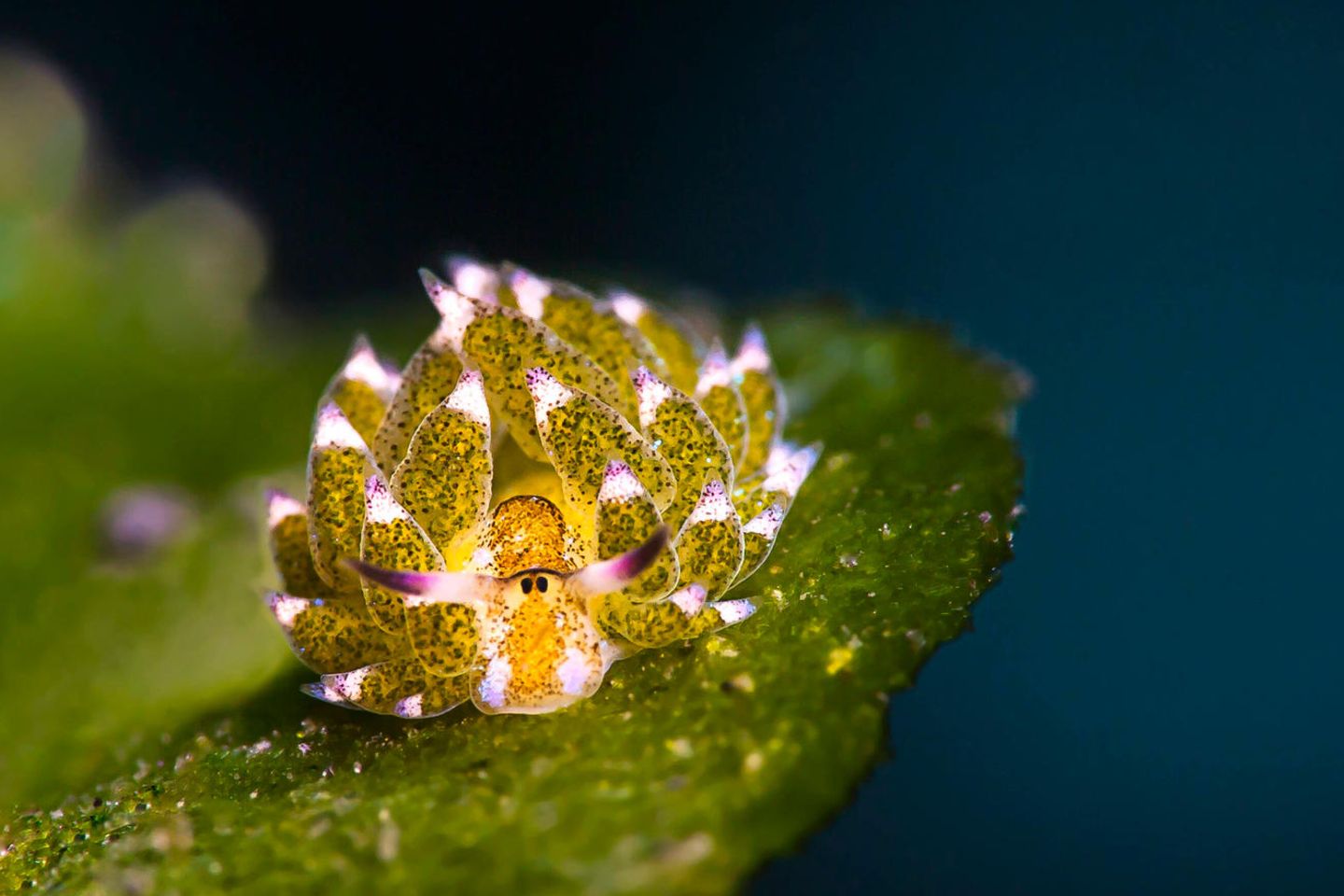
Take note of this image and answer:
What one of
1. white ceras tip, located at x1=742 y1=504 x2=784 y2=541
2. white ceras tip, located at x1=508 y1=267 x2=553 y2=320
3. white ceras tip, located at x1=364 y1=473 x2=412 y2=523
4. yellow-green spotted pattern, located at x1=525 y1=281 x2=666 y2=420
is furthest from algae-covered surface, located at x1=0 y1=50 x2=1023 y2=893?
white ceras tip, located at x1=508 y1=267 x2=553 y2=320

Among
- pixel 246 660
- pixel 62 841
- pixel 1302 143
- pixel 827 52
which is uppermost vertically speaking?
pixel 827 52

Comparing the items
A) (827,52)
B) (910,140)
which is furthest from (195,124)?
(910,140)

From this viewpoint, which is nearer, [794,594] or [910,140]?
[794,594]

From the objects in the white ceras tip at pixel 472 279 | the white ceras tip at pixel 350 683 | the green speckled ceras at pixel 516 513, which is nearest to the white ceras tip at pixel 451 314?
the green speckled ceras at pixel 516 513

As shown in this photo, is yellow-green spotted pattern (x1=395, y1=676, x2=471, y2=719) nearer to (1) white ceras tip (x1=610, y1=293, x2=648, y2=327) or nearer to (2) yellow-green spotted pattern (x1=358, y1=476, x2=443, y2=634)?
(2) yellow-green spotted pattern (x1=358, y1=476, x2=443, y2=634)

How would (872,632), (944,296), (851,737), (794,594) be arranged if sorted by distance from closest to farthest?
(851,737) < (872,632) < (794,594) < (944,296)

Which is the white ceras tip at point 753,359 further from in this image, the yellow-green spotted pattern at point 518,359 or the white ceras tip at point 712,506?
the white ceras tip at point 712,506

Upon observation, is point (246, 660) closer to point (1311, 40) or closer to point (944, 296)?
point (944, 296)
